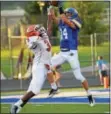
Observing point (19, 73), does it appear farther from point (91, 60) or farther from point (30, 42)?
point (30, 42)

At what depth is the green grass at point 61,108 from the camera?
37.5 ft

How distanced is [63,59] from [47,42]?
162 cm

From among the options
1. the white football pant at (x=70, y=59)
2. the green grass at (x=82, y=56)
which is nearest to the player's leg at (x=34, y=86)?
the white football pant at (x=70, y=59)

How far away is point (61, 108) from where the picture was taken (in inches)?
476

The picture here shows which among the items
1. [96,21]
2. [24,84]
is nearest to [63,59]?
[24,84]

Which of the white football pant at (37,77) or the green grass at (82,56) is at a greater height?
the white football pant at (37,77)

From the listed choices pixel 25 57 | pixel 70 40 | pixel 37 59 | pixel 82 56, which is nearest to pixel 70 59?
pixel 70 40

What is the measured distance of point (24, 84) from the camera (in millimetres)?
A: 22734

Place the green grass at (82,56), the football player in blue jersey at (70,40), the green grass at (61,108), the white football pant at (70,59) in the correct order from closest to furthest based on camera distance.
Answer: the football player in blue jersey at (70,40) < the white football pant at (70,59) < the green grass at (61,108) < the green grass at (82,56)

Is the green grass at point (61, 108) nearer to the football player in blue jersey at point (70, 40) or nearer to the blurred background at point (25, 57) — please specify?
the football player in blue jersey at point (70, 40)

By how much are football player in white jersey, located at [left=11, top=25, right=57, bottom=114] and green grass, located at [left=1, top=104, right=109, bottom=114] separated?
2.80 m

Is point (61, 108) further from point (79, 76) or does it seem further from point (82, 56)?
point (82, 56)

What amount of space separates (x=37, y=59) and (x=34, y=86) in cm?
45

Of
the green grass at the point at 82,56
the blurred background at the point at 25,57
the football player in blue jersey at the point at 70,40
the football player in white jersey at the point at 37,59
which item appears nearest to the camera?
the football player in white jersey at the point at 37,59
